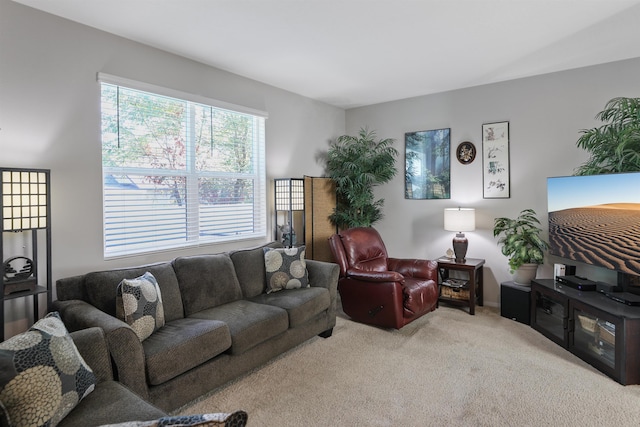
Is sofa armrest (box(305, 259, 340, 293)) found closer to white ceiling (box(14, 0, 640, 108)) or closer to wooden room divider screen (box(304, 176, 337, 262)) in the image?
wooden room divider screen (box(304, 176, 337, 262))

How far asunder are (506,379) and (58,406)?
2.72 metres

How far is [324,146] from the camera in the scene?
16.9ft

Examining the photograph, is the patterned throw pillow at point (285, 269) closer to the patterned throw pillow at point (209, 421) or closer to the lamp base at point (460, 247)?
the lamp base at point (460, 247)

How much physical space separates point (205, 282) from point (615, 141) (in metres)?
3.74

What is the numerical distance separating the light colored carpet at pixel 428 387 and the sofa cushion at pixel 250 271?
0.65 metres

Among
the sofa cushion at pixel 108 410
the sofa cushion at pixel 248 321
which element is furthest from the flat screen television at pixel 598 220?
the sofa cushion at pixel 108 410

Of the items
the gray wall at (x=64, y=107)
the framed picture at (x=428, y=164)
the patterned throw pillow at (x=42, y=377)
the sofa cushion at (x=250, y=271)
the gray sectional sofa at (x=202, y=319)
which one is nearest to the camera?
the patterned throw pillow at (x=42, y=377)

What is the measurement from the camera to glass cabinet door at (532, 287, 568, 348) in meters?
3.14

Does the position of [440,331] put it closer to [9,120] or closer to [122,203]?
[122,203]

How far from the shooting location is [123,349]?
191 centimetres

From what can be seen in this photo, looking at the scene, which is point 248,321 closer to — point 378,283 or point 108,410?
point 108,410

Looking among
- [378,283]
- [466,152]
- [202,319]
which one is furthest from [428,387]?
[466,152]

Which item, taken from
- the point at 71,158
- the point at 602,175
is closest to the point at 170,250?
the point at 71,158

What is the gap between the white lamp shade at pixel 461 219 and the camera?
13.7 ft
